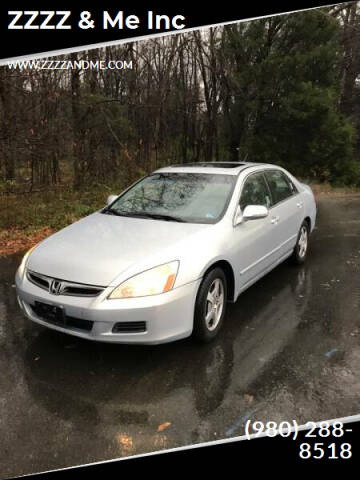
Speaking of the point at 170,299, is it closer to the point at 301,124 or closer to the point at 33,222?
Result: the point at 33,222

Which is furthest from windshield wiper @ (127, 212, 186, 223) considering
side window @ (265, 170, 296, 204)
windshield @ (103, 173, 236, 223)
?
side window @ (265, 170, 296, 204)

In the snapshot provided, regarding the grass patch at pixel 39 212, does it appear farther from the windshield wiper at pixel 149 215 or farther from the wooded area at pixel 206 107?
the windshield wiper at pixel 149 215

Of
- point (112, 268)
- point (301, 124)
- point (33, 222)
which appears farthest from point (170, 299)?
point (301, 124)

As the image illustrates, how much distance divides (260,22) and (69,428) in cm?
1595

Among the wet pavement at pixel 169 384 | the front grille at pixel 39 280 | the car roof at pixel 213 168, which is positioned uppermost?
the car roof at pixel 213 168

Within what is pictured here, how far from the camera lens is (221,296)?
394 centimetres

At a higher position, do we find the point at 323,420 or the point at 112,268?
the point at 112,268

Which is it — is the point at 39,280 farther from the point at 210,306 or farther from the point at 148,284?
the point at 210,306

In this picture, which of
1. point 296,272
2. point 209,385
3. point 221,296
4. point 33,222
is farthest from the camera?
point 33,222

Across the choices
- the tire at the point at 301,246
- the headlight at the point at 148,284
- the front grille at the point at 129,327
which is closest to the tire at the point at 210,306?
the headlight at the point at 148,284

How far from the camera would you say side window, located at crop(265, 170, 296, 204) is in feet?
17.3

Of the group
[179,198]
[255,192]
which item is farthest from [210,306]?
[255,192]

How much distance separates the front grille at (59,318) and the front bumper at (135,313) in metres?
0.03

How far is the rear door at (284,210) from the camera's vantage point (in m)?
5.06
